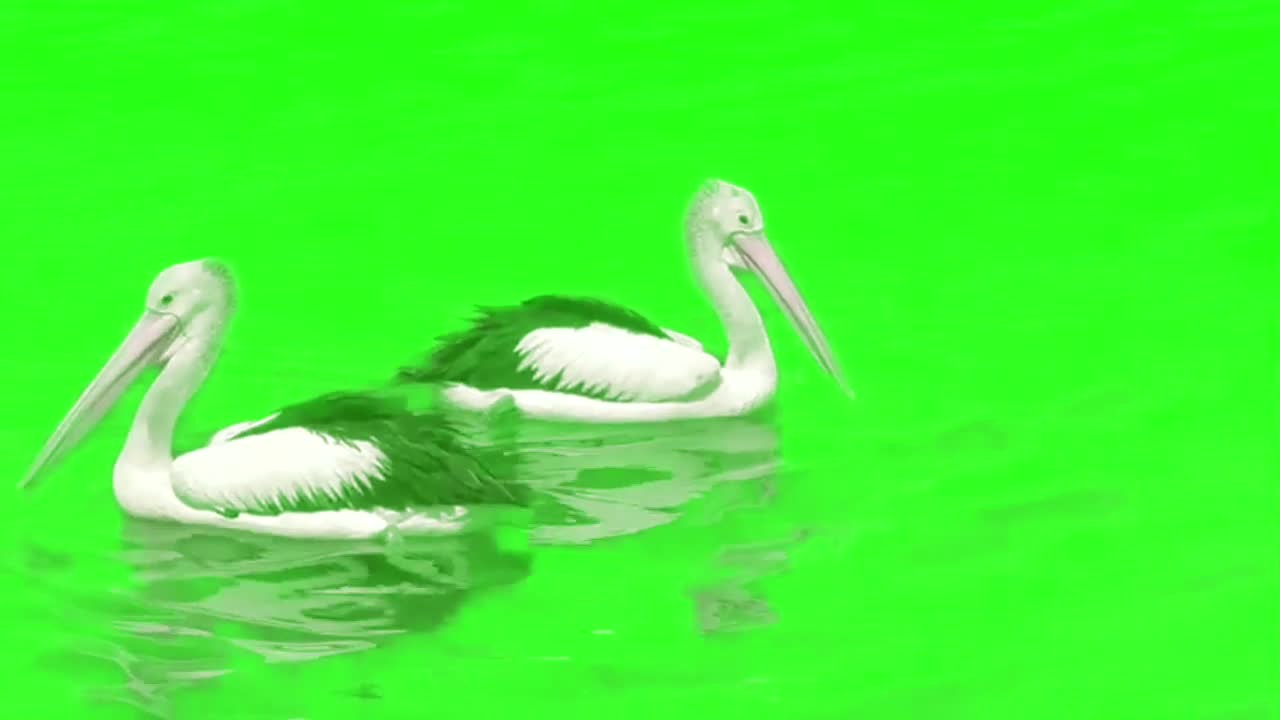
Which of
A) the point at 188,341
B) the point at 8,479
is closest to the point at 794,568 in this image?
the point at 188,341

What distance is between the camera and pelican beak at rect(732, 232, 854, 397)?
12.9 m

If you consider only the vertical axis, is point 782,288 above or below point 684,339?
above

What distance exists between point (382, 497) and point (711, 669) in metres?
1.95

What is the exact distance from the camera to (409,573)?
10516 mm

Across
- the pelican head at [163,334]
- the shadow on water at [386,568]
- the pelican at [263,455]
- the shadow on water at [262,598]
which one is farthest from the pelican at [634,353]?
the pelican head at [163,334]

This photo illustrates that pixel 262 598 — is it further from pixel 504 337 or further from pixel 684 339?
pixel 684 339

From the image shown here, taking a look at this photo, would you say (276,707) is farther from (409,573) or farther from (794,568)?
(794,568)

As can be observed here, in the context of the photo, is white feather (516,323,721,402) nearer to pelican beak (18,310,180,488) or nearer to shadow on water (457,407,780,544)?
shadow on water (457,407,780,544)

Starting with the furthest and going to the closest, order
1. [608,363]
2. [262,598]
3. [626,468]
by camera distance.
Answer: [608,363] < [626,468] < [262,598]

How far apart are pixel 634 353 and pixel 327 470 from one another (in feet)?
7.26

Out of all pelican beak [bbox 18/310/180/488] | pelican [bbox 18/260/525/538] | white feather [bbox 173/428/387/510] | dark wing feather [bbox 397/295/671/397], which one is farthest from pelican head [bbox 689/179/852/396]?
pelican beak [bbox 18/310/180/488]

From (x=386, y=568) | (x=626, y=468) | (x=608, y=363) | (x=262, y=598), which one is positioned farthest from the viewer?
(x=608, y=363)

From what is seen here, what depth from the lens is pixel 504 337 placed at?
12.4 metres

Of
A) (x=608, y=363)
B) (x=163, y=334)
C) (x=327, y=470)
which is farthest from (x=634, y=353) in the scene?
(x=163, y=334)
